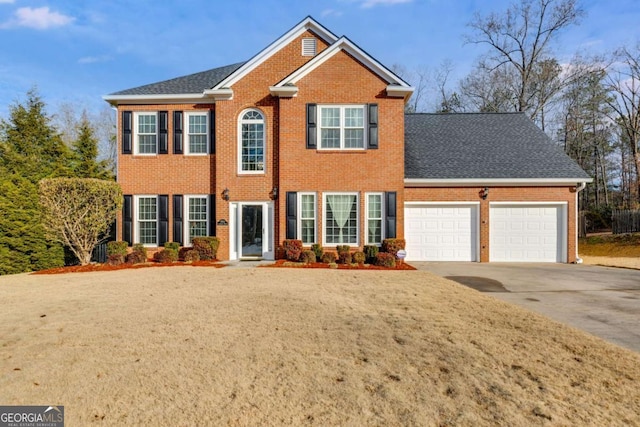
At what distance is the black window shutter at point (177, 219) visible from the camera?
541 inches

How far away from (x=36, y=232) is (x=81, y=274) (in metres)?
3.13

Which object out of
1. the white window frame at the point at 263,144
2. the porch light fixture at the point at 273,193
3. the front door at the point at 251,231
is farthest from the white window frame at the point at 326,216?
the white window frame at the point at 263,144

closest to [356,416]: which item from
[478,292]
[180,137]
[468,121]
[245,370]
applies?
[245,370]

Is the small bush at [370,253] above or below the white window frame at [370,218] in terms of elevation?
below

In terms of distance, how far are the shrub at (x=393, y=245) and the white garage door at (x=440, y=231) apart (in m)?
1.35

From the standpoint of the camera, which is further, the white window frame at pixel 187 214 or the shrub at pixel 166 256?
the white window frame at pixel 187 214

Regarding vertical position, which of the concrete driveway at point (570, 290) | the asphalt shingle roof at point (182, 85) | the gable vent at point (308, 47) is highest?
the gable vent at point (308, 47)

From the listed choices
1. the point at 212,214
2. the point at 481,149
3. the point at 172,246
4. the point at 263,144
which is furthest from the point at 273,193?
the point at 481,149

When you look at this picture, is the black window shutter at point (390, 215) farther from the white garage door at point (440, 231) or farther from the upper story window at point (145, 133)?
the upper story window at point (145, 133)

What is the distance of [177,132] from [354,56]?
24.1 ft

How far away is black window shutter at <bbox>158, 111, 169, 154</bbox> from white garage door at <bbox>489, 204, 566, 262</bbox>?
42.4 ft

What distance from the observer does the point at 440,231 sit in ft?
45.5

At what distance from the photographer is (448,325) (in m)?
5.44

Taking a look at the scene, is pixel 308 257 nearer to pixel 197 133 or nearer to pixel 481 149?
pixel 197 133
